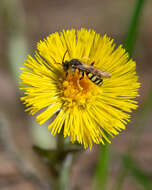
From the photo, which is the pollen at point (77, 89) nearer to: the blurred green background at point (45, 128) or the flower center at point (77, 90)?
the flower center at point (77, 90)

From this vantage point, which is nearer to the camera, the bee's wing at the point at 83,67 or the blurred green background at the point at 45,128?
the bee's wing at the point at 83,67

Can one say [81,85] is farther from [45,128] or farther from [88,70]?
[45,128]

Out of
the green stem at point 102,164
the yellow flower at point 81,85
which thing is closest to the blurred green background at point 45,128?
the green stem at point 102,164

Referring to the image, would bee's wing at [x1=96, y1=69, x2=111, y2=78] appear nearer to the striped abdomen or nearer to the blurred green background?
the striped abdomen

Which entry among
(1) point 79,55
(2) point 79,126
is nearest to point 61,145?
(2) point 79,126

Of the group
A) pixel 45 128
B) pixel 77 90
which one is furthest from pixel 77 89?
pixel 45 128

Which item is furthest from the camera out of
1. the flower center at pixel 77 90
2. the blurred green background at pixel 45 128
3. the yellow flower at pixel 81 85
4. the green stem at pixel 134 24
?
the blurred green background at pixel 45 128

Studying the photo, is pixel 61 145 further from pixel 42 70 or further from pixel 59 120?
pixel 42 70
